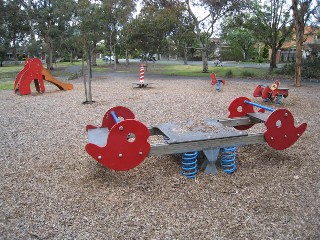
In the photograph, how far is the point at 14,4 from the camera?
2552cm

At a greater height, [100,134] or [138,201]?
[100,134]

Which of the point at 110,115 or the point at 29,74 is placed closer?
the point at 110,115

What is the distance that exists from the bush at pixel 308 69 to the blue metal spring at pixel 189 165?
1751 cm

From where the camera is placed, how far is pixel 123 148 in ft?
12.4

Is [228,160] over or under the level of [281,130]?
under

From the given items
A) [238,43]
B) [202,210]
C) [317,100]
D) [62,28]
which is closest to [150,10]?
[62,28]

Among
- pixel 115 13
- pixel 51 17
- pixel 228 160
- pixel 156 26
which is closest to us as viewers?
pixel 228 160

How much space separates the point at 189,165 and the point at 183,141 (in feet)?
1.30

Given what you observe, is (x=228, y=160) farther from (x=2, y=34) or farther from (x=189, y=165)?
(x=2, y=34)

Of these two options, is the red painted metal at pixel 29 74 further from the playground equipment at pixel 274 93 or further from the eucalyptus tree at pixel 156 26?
the eucalyptus tree at pixel 156 26

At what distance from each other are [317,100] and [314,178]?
7.79 m

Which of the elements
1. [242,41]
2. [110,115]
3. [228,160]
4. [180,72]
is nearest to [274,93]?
[228,160]

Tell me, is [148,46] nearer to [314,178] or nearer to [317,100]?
[317,100]

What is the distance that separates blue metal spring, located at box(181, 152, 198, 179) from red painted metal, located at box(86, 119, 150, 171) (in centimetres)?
55
